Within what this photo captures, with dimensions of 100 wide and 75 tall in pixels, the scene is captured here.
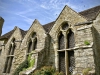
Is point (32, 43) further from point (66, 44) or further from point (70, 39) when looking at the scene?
point (70, 39)

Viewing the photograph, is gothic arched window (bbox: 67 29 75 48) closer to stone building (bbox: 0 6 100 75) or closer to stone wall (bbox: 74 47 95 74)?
stone building (bbox: 0 6 100 75)

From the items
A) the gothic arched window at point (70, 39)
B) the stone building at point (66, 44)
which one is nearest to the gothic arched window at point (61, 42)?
the stone building at point (66, 44)

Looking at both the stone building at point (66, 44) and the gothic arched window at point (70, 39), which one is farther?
the gothic arched window at point (70, 39)

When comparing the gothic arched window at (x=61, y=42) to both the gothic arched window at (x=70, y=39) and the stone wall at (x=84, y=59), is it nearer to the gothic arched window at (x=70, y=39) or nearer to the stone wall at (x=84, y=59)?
the gothic arched window at (x=70, y=39)

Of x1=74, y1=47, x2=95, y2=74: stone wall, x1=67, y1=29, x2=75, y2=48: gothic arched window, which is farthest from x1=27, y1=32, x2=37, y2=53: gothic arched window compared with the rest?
x1=74, y1=47, x2=95, y2=74: stone wall

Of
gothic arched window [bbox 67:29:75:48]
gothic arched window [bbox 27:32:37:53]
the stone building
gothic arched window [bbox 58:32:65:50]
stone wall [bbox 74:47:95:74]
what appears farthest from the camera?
gothic arched window [bbox 27:32:37:53]

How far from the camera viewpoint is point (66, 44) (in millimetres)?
9039

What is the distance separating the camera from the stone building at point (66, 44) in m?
6.32

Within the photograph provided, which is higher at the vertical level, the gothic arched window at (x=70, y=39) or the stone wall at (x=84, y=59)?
the gothic arched window at (x=70, y=39)

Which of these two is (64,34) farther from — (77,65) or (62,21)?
(77,65)

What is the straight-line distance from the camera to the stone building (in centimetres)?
632

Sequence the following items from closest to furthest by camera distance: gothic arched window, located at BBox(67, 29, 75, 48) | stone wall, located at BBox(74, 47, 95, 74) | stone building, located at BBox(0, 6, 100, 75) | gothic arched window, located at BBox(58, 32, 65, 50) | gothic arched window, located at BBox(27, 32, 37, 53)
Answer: stone wall, located at BBox(74, 47, 95, 74) < stone building, located at BBox(0, 6, 100, 75) < gothic arched window, located at BBox(67, 29, 75, 48) < gothic arched window, located at BBox(58, 32, 65, 50) < gothic arched window, located at BBox(27, 32, 37, 53)

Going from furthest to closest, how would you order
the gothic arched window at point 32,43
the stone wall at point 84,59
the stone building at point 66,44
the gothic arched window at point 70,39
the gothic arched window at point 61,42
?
the gothic arched window at point 32,43 < the gothic arched window at point 61,42 < the gothic arched window at point 70,39 < the stone building at point 66,44 < the stone wall at point 84,59

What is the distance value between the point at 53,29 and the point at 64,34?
141cm
